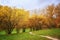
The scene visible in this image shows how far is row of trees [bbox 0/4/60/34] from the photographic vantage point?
17.6 ft

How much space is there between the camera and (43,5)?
5.46 m

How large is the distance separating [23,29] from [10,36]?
39cm

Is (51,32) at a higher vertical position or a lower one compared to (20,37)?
higher

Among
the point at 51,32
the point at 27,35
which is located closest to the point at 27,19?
the point at 27,35

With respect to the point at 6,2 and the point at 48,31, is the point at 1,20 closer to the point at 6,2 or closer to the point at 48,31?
the point at 6,2

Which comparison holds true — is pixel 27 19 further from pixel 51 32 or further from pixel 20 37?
pixel 51 32

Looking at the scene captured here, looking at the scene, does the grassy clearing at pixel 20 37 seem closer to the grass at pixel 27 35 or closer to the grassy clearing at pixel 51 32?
the grass at pixel 27 35

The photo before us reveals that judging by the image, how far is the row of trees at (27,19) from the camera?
5.37 m

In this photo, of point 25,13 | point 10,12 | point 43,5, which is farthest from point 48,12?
point 10,12

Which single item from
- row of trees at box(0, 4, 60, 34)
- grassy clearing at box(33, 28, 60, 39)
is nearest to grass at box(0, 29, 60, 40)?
grassy clearing at box(33, 28, 60, 39)

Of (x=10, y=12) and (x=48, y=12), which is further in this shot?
(x=10, y=12)

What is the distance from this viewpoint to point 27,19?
5586mm

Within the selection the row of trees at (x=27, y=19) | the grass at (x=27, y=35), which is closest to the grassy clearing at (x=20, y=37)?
the grass at (x=27, y=35)

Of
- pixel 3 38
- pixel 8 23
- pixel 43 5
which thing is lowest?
pixel 3 38
